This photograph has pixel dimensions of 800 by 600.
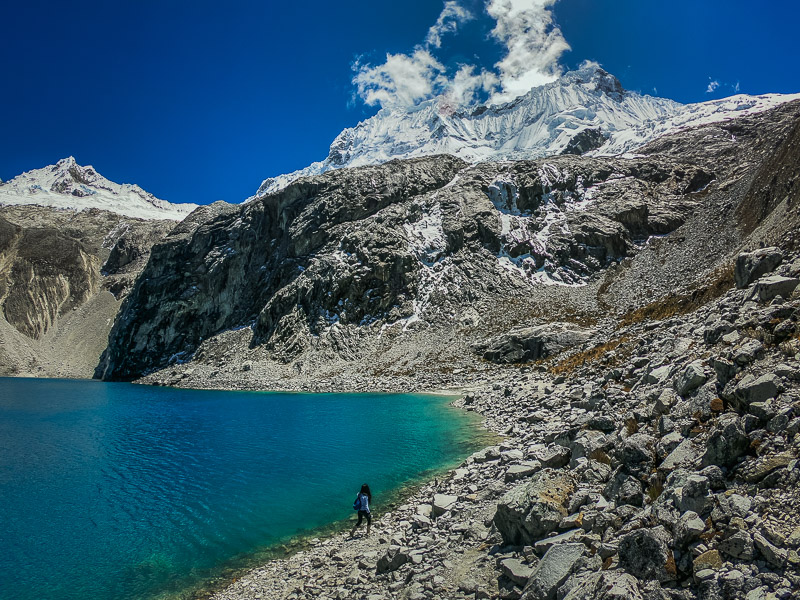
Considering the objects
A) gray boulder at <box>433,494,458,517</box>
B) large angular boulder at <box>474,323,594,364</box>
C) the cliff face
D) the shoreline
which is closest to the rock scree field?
gray boulder at <box>433,494,458,517</box>

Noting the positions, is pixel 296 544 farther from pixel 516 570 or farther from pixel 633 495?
pixel 633 495

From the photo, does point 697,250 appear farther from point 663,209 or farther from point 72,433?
point 72,433

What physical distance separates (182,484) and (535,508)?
957 inches

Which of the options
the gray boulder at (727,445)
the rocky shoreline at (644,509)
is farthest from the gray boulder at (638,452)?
the gray boulder at (727,445)

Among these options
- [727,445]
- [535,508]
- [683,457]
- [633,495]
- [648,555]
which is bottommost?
[535,508]

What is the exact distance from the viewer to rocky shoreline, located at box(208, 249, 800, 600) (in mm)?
6363

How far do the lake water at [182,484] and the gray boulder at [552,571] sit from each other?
1253 centimetres

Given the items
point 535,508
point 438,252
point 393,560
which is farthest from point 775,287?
point 438,252

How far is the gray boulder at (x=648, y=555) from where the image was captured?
21.6 feet

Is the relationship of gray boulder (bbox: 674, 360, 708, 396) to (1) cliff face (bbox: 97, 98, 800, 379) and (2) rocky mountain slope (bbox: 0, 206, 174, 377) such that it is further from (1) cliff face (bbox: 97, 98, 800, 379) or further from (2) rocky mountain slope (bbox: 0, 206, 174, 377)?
(2) rocky mountain slope (bbox: 0, 206, 174, 377)

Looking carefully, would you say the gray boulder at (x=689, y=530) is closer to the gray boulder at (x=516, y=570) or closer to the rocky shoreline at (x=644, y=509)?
the rocky shoreline at (x=644, y=509)

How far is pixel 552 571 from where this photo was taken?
26.8ft

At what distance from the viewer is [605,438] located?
1266cm

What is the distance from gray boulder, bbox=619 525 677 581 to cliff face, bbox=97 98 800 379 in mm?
70967
